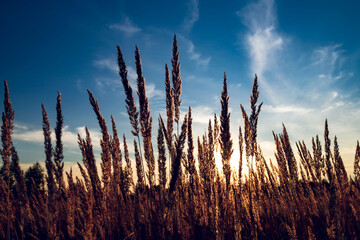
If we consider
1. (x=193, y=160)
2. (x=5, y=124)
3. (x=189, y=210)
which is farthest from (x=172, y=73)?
(x=5, y=124)

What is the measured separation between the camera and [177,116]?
8.52ft

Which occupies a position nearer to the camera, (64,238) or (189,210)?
(189,210)

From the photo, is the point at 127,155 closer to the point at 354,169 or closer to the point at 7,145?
the point at 7,145

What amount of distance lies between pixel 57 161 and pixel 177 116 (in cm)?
258

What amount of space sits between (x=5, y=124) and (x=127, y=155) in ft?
10.2

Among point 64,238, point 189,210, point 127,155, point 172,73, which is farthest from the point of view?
point 127,155

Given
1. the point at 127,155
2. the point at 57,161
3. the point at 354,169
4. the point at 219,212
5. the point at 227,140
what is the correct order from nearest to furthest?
the point at 219,212, the point at 227,140, the point at 354,169, the point at 57,161, the point at 127,155

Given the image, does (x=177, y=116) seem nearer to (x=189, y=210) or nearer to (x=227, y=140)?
(x=227, y=140)

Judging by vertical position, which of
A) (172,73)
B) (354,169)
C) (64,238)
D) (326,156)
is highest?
(172,73)

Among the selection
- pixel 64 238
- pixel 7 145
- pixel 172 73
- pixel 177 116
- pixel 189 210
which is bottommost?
pixel 64 238

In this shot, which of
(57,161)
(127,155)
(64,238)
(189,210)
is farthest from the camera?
(127,155)

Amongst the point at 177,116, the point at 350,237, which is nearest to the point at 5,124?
the point at 177,116

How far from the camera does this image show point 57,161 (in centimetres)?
367

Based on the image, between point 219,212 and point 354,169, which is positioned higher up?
point 354,169
